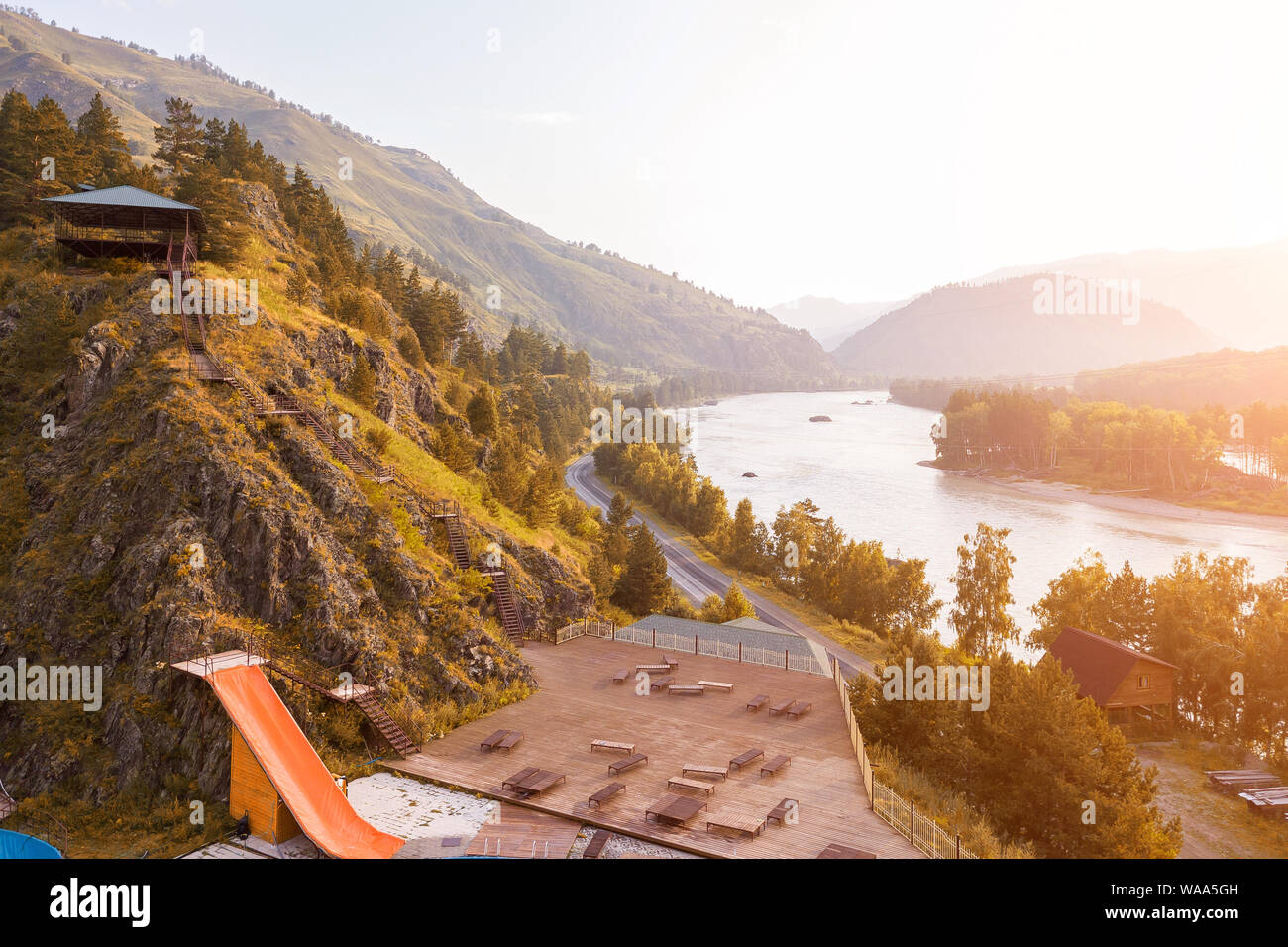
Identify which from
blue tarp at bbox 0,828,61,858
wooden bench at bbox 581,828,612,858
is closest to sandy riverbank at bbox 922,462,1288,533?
wooden bench at bbox 581,828,612,858

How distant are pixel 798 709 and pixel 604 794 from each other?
11.8 metres

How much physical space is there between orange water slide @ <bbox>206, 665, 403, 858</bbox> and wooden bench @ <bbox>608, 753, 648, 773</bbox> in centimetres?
810

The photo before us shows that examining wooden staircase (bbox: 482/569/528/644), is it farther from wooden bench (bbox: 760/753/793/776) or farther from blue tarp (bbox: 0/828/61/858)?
blue tarp (bbox: 0/828/61/858)

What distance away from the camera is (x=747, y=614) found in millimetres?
63750

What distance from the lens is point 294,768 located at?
2602cm

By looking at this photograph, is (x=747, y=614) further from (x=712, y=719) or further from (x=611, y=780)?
(x=611, y=780)

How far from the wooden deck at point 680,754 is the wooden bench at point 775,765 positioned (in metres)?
0.26

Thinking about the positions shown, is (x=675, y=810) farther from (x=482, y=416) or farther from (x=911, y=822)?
(x=482, y=416)

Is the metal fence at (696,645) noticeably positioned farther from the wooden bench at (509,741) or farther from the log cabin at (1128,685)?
the log cabin at (1128,685)

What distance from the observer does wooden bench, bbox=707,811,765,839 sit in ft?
79.5

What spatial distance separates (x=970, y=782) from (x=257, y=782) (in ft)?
92.4

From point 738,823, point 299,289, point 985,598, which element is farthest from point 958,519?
point 738,823

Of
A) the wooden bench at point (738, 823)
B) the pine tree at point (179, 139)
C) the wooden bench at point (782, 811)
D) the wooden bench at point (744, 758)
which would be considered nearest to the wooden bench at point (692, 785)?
the wooden bench at point (738, 823)

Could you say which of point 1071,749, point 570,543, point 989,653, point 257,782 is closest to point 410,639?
point 257,782
